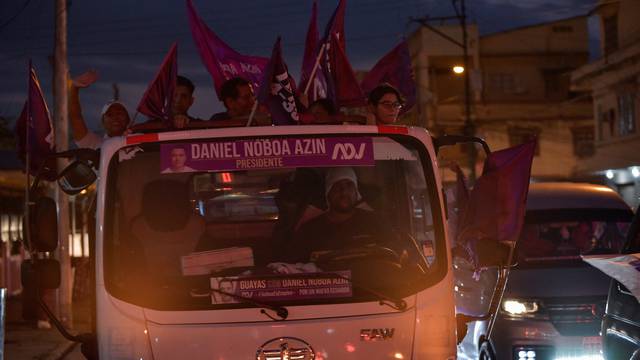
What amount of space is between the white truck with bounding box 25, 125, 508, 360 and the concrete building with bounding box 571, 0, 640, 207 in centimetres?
2779

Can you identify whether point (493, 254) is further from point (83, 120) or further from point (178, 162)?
point (83, 120)

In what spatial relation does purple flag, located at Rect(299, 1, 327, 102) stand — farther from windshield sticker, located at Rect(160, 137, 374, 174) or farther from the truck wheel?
windshield sticker, located at Rect(160, 137, 374, 174)

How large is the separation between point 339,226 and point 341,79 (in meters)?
2.27

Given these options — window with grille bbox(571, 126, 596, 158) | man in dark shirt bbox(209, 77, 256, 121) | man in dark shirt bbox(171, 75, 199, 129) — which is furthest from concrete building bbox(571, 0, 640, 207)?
man in dark shirt bbox(209, 77, 256, 121)

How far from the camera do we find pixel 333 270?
19.8 ft

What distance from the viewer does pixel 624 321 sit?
6.46m

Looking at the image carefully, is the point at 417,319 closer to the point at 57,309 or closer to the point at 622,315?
the point at 622,315

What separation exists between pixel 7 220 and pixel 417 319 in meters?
32.9

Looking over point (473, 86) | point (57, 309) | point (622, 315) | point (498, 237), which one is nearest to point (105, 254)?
point (498, 237)

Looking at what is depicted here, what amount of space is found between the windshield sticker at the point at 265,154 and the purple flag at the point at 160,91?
1.43 metres

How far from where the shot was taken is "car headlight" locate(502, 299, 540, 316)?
359 inches

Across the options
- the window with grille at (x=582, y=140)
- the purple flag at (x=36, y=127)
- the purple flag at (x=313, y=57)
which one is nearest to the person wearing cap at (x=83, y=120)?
the purple flag at (x=36, y=127)

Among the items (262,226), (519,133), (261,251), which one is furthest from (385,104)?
(519,133)

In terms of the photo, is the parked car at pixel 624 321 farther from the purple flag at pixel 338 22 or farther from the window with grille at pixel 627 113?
the window with grille at pixel 627 113
